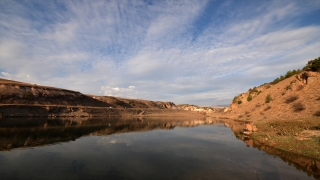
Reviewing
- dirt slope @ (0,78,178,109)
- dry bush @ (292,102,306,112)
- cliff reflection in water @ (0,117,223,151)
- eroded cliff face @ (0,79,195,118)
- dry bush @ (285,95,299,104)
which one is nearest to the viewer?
cliff reflection in water @ (0,117,223,151)

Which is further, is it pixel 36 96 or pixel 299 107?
pixel 36 96

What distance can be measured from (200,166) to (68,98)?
63331mm

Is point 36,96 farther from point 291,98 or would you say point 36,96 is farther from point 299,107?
point 291,98

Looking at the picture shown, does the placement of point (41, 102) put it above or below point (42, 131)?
above

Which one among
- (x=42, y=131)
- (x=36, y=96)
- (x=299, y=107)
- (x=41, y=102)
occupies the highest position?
(x=36, y=96)

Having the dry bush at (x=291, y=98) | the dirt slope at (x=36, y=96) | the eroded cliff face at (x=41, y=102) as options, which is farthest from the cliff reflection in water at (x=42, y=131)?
the dry bush at (x=291, y=98)

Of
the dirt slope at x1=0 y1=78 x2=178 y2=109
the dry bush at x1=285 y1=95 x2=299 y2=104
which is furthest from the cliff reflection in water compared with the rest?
the dry bush at x1=285 y1=95 x2=299 y2=104

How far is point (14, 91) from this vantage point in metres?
50.4

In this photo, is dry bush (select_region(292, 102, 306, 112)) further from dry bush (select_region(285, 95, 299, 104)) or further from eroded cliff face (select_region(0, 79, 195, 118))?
eroded cliff face (select_region(0, 79, 195, 118))

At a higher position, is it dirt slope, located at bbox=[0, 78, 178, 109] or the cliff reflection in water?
dirt slope, located at bbox=[0, 78, 178, 109]

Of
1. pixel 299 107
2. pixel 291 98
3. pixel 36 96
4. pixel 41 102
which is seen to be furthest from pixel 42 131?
pixel 291 98

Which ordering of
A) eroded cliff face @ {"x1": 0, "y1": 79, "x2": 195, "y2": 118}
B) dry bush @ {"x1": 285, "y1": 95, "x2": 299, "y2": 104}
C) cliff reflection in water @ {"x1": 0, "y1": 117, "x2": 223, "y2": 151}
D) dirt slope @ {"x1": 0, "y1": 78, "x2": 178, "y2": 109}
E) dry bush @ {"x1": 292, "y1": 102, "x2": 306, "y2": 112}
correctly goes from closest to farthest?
cliff reflection in water @ {"x1": 0, "y1": 117, "x2": 223, "y2": 151}
dry bush @ {"x1": 292, "y1": 102, "x2": 306, "y2": 112}
dry bush @ {"x1": 285, "y1": 95, "x2": 299, "y2": 104}
eroded cliff face @ {"x1": 0, "y1": 79, "x2": 195, "y2": 118}
dirt slope @ {"x1": 0, "y1": 78, "x2": 178, "y2": 109}

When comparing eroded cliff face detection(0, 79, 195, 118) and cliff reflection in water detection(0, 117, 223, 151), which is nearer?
Result: cliff reflection in water detection(0, 117, 223, 151)

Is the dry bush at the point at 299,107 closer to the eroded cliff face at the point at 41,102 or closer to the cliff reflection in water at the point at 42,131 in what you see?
the cliff reflection in water at the point at 42,131
